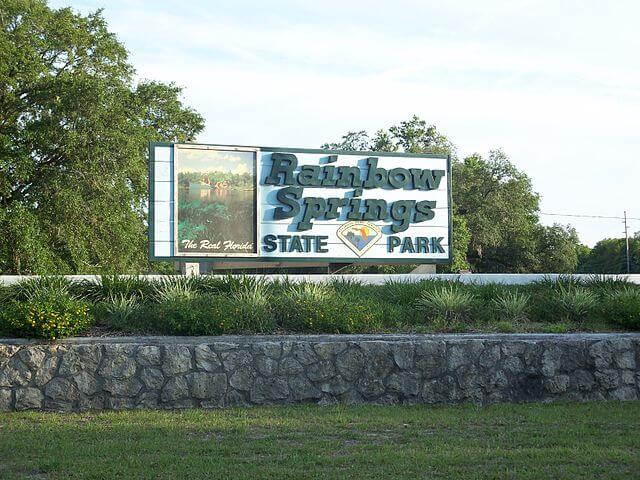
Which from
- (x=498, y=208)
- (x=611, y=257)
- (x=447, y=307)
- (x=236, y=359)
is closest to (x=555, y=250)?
(x=498, y=208)

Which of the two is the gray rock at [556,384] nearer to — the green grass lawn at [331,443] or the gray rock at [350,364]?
the green grass lawn at [331,443]

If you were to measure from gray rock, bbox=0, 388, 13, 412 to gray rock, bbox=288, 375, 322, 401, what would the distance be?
12.7 feet

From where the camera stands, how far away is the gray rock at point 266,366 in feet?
39.5

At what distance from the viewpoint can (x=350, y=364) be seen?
12195 mm

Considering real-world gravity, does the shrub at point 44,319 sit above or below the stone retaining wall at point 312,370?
above

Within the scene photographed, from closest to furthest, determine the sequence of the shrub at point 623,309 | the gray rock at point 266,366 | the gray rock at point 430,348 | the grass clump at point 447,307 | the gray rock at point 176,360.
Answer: the gray rock at point 176,360
the gray rock at point 266,366
the gray rock at point 430,348
the shrub at point 623,309
the grass clump at point 447,307

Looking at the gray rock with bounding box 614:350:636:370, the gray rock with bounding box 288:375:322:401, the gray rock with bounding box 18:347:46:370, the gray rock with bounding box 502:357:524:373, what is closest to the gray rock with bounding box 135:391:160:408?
the gray rock with bounding box 18:347:46:370

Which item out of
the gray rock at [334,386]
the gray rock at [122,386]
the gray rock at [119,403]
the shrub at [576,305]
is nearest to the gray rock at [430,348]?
the gray rock at [334,386]

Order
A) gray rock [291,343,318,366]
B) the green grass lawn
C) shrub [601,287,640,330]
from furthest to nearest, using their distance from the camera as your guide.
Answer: shrub [601,287,640,330]
gray rock [291,343,318,366]
the green grass lawn

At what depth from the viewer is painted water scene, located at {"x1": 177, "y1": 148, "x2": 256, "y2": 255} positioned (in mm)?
21031

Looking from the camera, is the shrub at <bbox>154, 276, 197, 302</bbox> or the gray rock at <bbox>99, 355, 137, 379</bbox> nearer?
the gray rock at <bbox>99, 355, 137, 379</bbox>

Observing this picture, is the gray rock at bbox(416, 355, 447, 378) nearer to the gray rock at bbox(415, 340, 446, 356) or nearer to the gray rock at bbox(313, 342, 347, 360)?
the gray rock at bbox(415, 340, 446, 356)

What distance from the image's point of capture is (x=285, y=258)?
21828 mm

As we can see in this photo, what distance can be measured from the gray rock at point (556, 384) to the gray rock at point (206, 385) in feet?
15.4
